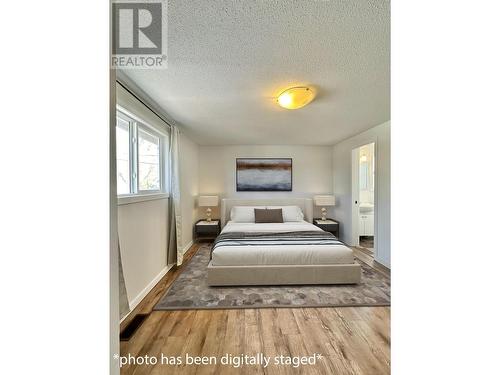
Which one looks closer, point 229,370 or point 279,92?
point 229,370

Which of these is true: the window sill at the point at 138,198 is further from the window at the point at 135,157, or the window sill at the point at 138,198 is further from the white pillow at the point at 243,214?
the white pillow at the point at 243,214

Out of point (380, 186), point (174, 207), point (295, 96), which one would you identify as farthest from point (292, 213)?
point (295, 96)

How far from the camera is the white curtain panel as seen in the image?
3150mm

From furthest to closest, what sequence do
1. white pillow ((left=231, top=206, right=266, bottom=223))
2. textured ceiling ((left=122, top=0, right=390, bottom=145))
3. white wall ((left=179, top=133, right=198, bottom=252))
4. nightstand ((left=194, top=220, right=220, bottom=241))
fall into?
nightstand ((left=194, top=220, right=220, bottom=241)), white pillow ((left=231, top=206, right=266, bottom=223)), white wall ((left=179, top=133, right=198, bottom=252)), textured ceiling ((left=122, top=0, right=390, bottom=145))

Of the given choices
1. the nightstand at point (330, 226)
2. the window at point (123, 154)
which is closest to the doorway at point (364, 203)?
the nightstand at point (330, 226)

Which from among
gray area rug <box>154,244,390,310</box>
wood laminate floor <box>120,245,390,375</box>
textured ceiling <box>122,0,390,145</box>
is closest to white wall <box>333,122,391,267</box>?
textured ceiling <box>122,0,390,145</box>

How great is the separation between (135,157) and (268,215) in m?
2.67

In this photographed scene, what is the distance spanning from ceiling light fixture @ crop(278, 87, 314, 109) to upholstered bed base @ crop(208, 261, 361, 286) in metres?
1.88

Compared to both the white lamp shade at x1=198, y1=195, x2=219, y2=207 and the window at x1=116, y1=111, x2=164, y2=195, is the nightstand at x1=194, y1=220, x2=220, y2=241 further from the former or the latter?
the window at x1=116, y1=111, x2=164, y2=195
